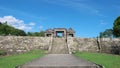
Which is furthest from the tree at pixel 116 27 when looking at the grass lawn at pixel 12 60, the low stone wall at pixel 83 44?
the grass lawn at pixel 12 60

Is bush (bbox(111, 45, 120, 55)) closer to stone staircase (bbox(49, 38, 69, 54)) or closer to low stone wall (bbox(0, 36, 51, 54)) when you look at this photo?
stone staircase (bbox(49, 38, 69, 54))

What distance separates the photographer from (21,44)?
41000mm

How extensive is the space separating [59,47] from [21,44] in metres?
7.08

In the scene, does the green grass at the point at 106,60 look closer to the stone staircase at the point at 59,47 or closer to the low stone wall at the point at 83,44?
the stone staircase at the point at 59,47

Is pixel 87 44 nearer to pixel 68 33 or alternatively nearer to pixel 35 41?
pixel 35 41

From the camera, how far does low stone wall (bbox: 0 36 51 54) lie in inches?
1528

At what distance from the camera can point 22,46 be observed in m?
40.0

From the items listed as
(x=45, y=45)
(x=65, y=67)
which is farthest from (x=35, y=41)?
(x=65, y=67)

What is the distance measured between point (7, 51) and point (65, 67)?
978 inches

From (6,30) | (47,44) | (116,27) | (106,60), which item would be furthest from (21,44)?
(6,30)

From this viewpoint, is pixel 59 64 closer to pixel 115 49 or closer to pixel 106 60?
pixel 106 60

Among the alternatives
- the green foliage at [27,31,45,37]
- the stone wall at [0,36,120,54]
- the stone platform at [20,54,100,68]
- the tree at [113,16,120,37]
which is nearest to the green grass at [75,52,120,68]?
the stone platform at [20,54,100,68]

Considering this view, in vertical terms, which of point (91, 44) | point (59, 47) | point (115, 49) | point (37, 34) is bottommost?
point (115, 49)

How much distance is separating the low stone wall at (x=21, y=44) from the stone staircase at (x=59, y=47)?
49.3 inches
